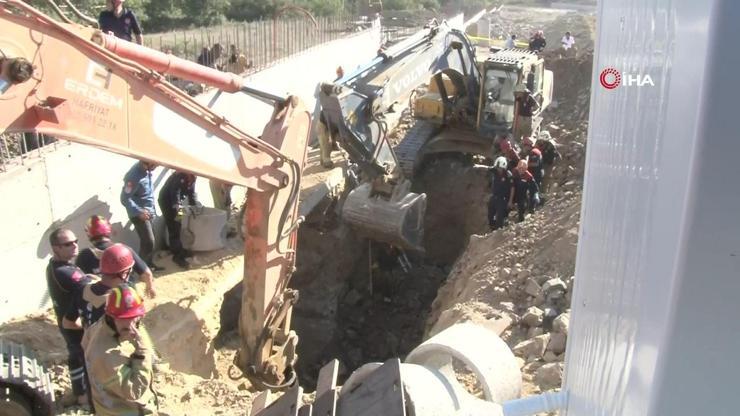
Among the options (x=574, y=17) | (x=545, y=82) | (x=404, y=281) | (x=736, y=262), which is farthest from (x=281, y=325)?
(x=574, y=17)

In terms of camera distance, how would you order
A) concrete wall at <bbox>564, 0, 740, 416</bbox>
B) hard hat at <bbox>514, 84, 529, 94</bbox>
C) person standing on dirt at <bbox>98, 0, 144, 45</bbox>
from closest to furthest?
concrete wall at <bbox>564, 0, 740, 416</bbox> → person standing on dirt at <bbox>98, 0, 144, 45</bbox> → hard hat at <bbox>514, 84, 529, 94</bbox>

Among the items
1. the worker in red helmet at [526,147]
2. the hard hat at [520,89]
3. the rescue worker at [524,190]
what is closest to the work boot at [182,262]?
the rescue worker at [524,190]

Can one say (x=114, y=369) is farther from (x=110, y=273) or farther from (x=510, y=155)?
(x=510, y=155)

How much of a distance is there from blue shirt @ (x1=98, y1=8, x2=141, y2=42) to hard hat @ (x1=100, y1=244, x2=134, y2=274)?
18.2 feet

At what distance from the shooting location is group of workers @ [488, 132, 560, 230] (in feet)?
29.7

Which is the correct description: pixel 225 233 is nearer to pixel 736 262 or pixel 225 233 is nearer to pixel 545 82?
pixel 545 82

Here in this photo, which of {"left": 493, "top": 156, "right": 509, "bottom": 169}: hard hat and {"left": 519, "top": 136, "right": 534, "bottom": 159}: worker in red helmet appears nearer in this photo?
{"left": 493, "top": 156, "right": 509, "bottom": 169}: hard hat

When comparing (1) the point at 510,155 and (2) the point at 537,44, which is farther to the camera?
(2) the point at 537,44

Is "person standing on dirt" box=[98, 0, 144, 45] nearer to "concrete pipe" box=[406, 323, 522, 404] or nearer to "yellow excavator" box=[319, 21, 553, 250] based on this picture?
"yellow excavator" box=[319, 21, 553, 250]

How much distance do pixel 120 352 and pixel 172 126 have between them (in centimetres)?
164

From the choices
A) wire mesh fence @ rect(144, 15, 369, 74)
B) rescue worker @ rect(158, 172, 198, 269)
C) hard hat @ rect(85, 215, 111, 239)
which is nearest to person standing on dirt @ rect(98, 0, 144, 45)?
wire mesh fence @ rect(144, 15, 369, 74)

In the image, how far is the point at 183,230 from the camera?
8.02 m

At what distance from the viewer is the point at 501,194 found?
30.2ft

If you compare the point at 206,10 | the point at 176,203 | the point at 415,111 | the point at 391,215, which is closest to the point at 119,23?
the point at 176,203
